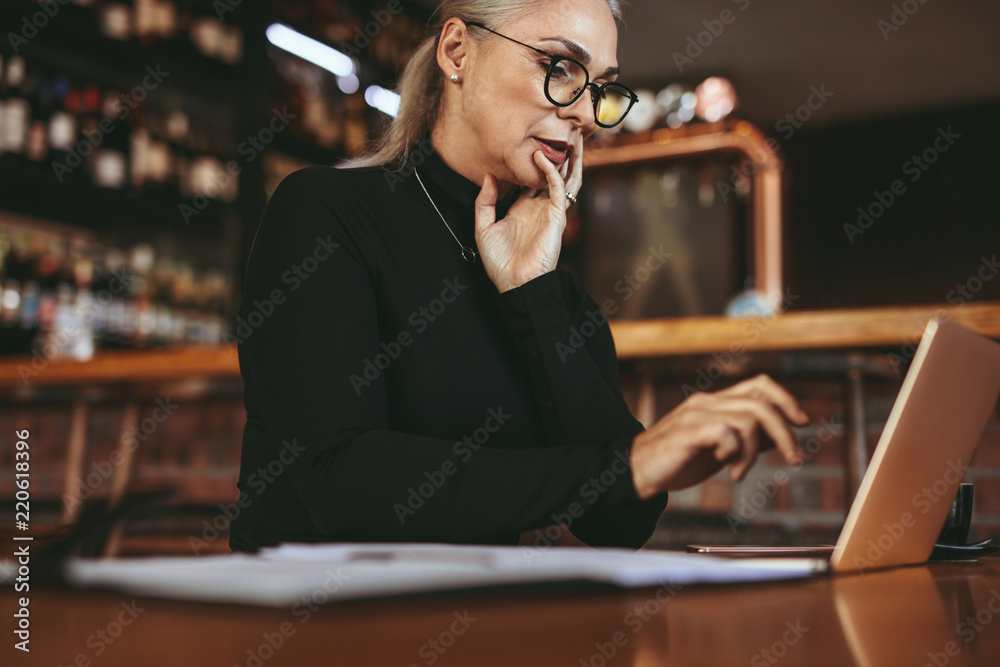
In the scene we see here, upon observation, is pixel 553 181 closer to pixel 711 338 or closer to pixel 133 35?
pixel 711 338

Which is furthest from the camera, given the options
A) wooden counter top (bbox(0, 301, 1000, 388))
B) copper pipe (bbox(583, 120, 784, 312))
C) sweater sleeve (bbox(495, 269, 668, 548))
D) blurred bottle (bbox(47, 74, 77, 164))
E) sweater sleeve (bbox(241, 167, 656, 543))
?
copper pipe (bbox(583, 120, 784, 312))

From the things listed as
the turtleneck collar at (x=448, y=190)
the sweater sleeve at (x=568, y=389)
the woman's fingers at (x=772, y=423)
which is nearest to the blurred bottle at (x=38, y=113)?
the turtleneck collar at (x=448, y=190)

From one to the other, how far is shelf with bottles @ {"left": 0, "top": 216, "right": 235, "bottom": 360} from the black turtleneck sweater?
1953 mm

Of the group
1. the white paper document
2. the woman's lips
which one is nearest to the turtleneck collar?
the woman's lips

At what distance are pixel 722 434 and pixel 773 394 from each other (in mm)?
36

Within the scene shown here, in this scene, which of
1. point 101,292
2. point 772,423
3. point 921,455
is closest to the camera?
point 772,423

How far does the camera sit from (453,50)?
1061 mm

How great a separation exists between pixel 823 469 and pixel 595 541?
4.56 feet

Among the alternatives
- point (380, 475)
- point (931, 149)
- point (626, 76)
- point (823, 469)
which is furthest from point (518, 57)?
point (931, 149)

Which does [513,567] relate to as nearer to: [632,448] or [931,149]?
[632,448]

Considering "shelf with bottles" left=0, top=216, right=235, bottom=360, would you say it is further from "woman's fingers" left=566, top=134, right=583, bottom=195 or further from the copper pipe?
"woman's fingers" left=566, top=134, right=583, bottom=195

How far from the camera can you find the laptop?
553mm

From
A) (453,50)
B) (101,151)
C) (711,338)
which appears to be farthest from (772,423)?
(101,151)

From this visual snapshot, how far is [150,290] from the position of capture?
3217mm
